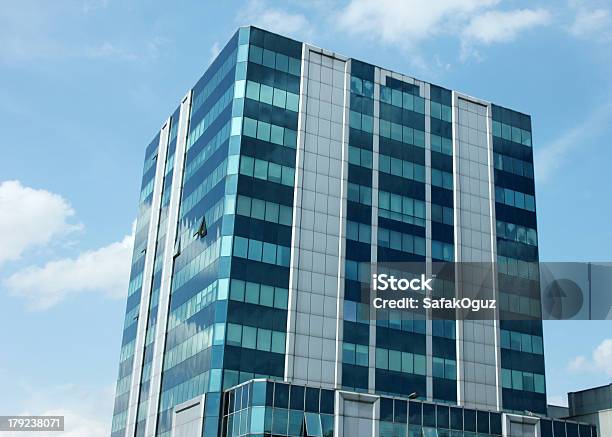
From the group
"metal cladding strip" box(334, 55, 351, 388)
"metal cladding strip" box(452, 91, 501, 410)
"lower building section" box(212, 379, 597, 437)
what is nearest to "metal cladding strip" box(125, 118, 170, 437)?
"lower building section" box(212, 379, 597, 437)

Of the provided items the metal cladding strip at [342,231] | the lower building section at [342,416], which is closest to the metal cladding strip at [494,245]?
the lower building section at [342,416]

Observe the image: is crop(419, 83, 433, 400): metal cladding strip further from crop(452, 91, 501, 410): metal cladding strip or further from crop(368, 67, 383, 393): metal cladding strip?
crop(368, 67, 383, 393): metal cladding strip

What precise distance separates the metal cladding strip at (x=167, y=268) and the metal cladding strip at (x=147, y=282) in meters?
4.06

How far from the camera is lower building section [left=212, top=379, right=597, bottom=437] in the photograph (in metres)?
69.4

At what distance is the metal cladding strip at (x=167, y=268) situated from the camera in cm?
8550

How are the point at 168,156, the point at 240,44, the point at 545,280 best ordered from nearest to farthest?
1. the point at 240,44
2. the point at 545,280
3. the point at 168,156

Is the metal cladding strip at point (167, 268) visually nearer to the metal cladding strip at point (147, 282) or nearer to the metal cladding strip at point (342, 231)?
the metal cladding strip at point (147, 282)

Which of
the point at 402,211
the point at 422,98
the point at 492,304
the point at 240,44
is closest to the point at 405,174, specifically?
the point at 402,211

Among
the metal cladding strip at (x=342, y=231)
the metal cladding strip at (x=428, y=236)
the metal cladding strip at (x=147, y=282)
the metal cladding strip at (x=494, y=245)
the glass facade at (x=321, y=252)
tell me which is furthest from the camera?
the metal cladding strip at (x=147, y=282)

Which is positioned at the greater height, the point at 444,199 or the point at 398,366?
the point at 444,199

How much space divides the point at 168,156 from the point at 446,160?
32.9 m

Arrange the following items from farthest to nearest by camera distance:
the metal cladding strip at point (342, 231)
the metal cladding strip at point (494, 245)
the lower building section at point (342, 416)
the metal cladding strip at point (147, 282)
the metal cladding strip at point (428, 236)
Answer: the metal cladding strip at point (147, 282), the metal cladding strip at point (494, 245), the metal cladding strip at point (428, 236), the metal cladding strip at point (342, 231), the lower building section at point (342, 416)

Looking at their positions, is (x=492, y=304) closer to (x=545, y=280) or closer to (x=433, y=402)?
(x=545, y=280)

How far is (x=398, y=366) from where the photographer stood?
81.2 metres
